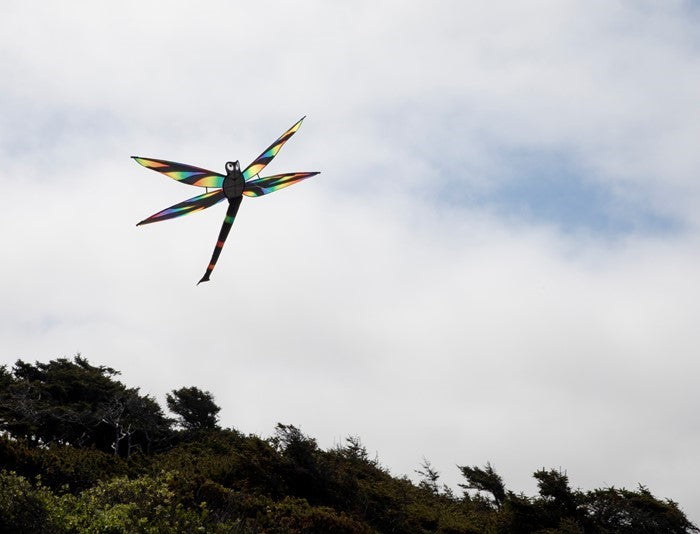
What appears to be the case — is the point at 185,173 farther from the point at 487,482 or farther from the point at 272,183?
the point at 487,482

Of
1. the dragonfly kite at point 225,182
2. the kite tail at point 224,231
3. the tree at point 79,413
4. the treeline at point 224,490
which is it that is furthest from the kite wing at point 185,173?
the tree at point 79,413

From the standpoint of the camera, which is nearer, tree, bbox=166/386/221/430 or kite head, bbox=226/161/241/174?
kite head, bbox=226/161/241/174

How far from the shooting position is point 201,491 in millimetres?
13664

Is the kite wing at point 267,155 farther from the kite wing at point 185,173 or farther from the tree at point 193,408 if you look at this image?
the tree at point 193,408

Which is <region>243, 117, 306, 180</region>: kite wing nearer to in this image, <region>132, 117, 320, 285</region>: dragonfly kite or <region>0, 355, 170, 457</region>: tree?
<region>132, 117, 320, 285</region>: dragonfly kite

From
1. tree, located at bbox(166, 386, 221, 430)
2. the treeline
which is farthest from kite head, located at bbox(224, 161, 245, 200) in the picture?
tree, located at bbox(166, 386, 221, 430)

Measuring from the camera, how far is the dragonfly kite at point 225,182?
8883 mm

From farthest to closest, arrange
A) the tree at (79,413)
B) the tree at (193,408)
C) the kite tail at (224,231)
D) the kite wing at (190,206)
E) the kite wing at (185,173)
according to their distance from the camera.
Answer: the tree at (193,408) < the tree at (79,413) < the kite tail at (224,231) < the kite wing at (190,206) < the kite wing at (185,173)

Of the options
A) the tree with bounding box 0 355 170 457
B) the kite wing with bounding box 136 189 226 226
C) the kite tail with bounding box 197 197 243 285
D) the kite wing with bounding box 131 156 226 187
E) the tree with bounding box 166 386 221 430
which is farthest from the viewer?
the tree with bounding box 166 386 221 430

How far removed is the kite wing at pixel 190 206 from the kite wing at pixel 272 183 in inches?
19.9

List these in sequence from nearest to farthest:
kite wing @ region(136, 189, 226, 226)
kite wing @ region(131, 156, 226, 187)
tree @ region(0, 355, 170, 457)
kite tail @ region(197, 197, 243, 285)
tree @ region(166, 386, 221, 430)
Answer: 1. kite wing @ region(131, 156, 226, 187)
2. kite wing @ region(136, 189, 226, 226)
3. kite tail @ region(197, 197, 243, 285)
4. tree @ region(0, 355, 170, 457)
5. tree @ region(166, 386, 221, 430)

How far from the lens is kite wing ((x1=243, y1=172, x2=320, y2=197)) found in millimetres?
9797

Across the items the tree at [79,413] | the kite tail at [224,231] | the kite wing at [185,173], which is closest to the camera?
the kite wing at [185,173]

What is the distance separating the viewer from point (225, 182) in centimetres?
941
